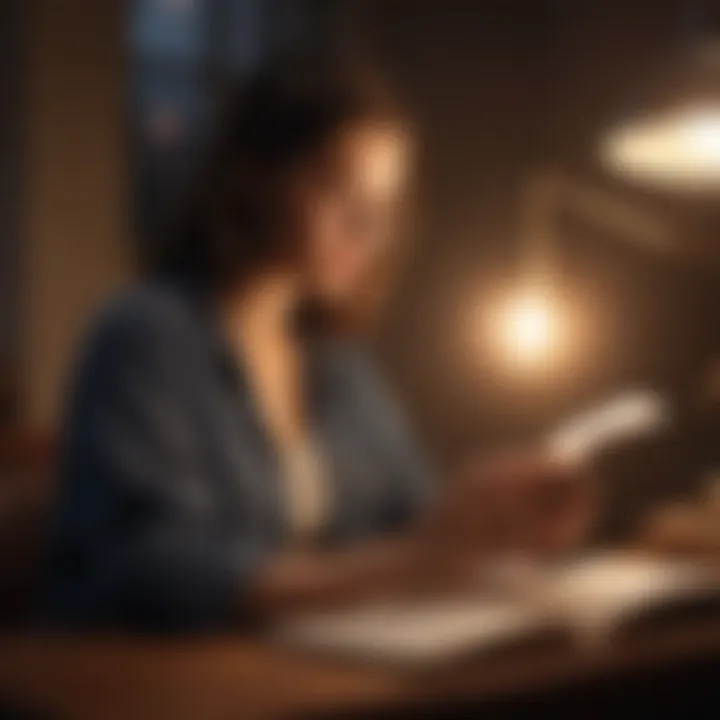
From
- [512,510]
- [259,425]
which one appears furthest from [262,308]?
[512,510]

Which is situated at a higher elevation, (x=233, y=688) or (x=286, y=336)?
(x=286, y=336)

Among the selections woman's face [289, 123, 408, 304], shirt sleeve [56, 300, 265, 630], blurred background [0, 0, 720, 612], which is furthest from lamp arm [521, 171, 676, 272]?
shirt sleeve [56, 300, 265, 630]

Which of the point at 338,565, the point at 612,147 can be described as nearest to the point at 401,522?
the point at 338,565

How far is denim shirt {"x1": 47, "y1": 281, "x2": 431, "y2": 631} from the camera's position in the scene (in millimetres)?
918

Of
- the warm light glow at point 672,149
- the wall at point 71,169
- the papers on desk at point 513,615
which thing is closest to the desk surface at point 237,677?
the papers on desk at point 513,615

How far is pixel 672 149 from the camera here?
3.36ft

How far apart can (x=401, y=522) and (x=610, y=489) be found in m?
0.12

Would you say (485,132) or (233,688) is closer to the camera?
(233,688)

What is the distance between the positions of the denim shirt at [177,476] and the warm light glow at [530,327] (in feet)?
0.31

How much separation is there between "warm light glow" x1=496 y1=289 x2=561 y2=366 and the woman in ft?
0.24

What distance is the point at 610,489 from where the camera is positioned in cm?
96

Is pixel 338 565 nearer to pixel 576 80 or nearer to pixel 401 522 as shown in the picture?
pixel 401 522

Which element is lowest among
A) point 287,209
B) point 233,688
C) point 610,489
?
point 233,688

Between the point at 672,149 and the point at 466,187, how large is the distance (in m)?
0.14
